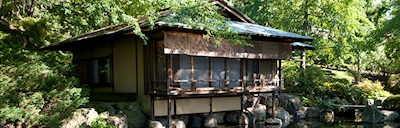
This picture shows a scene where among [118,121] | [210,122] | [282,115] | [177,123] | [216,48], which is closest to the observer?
[118,121]

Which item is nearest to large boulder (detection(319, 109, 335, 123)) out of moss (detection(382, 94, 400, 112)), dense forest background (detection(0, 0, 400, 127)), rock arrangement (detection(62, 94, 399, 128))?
rock arrangement (detection(62, 94, 399, 128))

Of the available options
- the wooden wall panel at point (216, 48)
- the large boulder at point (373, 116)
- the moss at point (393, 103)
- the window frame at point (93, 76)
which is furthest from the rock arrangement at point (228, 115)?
the wooden wall panel at point (216, 48)

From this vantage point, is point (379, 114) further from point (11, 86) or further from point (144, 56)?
point (11, 86)

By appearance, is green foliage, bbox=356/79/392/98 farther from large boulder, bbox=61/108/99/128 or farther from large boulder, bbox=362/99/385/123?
large boulder, bbox=61/108/99/128

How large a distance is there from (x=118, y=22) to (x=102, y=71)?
18.5ft

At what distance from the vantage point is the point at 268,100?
1788 centimetres

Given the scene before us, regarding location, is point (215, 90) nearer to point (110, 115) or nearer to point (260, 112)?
point (260, 112)

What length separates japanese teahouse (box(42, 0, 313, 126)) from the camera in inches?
507

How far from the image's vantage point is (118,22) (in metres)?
10.7

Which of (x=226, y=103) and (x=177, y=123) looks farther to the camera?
(x=226, y=103)

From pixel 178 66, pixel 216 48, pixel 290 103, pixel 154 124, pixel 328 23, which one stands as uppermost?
pixel 328 23

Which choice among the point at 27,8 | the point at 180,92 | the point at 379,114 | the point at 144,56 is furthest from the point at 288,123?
the point at 27,8

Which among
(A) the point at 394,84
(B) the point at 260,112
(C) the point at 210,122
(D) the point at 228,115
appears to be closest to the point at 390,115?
(B) the point at 260,112

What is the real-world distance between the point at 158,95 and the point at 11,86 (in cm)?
527
